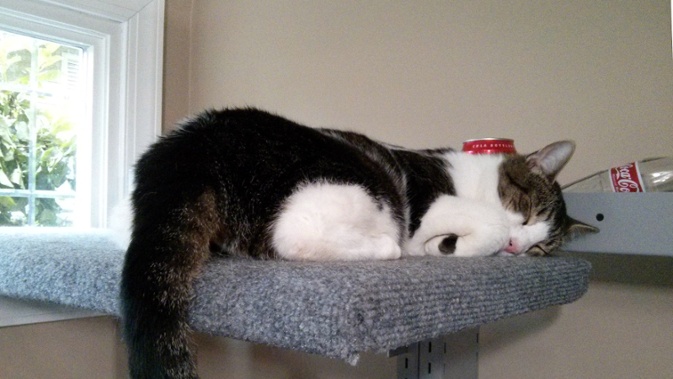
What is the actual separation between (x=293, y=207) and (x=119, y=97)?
1.35 m

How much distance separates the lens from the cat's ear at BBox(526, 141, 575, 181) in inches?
42.6

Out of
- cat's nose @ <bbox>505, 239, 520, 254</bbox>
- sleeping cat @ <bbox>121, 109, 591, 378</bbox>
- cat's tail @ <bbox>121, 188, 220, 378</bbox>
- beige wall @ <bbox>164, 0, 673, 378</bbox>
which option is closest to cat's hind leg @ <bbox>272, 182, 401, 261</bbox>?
sleeping cat @ <bbox>121, 109, 591, 378</bbox>

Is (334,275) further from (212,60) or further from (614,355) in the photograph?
(212,60)

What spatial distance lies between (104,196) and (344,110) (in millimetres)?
924

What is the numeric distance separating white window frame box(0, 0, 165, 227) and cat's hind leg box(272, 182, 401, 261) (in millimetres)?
1219

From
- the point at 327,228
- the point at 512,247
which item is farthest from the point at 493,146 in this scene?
the point at 327,228

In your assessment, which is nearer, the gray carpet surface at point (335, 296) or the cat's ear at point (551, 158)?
the gray carpet surface at point (335, 296)

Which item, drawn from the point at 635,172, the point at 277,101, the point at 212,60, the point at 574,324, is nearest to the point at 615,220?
the point at 635,172

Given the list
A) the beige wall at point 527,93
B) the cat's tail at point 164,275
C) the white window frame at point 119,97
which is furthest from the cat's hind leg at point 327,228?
the white window frame at point 119,97

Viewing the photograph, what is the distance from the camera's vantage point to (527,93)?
1331mm

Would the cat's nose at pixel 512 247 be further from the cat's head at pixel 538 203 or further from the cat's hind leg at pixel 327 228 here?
the cat's hind leg at pixel 327 228

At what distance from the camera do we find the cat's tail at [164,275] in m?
0.56

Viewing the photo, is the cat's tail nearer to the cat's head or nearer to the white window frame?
the cat's head

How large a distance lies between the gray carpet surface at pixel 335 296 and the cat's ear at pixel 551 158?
301mm
